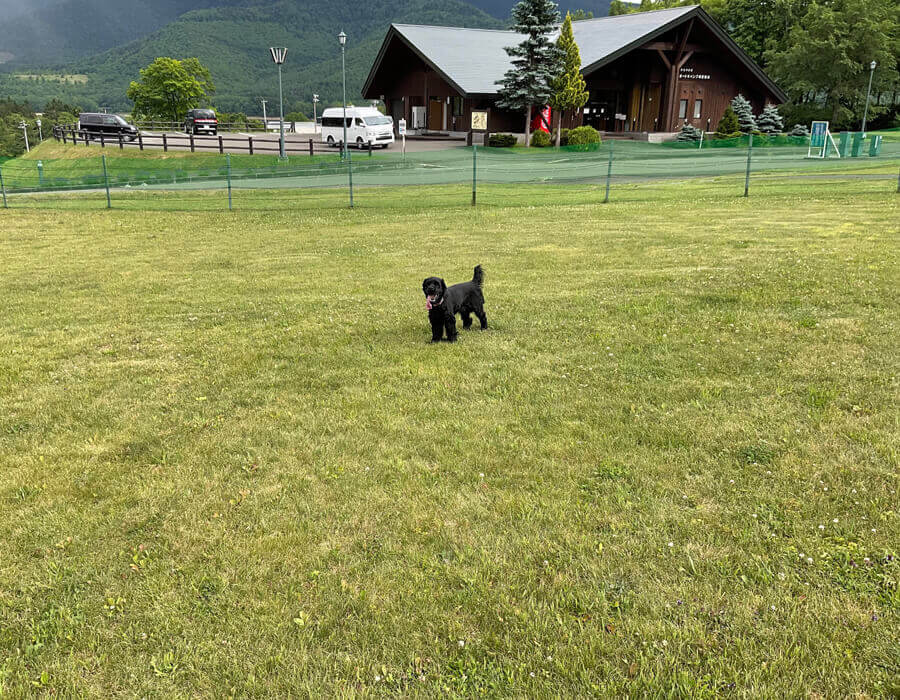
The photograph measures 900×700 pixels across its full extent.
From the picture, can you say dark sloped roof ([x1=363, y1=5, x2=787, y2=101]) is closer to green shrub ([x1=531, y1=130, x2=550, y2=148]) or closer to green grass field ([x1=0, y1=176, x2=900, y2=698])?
green shrub ([x1=531, y1=130, x2=550, y2=148])

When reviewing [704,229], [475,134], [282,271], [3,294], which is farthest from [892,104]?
[3,294]

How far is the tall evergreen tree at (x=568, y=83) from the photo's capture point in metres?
37.8

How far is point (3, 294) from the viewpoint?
1029 cm

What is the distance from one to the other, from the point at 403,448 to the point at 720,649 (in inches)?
102

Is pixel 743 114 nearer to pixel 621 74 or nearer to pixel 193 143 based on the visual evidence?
pixel 621 74

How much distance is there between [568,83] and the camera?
124 ft

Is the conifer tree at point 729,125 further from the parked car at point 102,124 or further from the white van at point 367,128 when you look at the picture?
the parked car at point 102,124

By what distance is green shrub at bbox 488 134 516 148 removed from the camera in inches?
1474

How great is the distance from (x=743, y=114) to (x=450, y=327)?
44.8 m

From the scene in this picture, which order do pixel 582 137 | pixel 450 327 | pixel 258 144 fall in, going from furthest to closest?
pixel 258 144, pixel 582 137, pixel 450 327

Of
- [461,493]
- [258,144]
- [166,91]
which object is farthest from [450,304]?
[166,91]

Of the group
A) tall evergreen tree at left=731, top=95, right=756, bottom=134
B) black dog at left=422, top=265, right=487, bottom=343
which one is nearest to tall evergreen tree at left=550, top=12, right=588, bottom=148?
tall evergreen tree at left=731, top=95, right=756, bottom=134

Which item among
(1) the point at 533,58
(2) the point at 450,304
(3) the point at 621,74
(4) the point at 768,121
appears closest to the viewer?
(2) the point at 450,304

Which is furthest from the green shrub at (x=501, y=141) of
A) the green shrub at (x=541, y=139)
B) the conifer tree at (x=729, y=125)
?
the conifer tree at (x=729, y=125)
